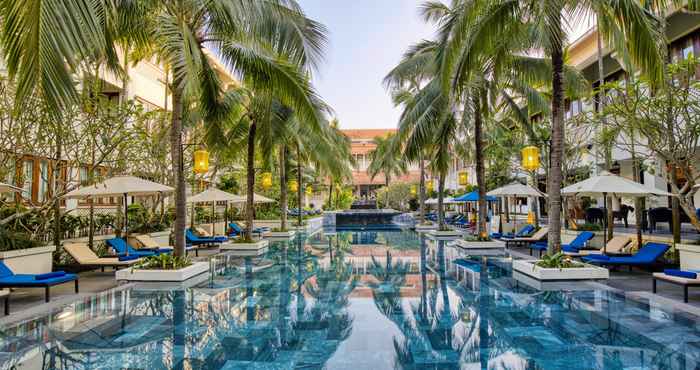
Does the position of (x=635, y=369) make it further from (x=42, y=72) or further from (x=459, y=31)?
(x=459, y=31)

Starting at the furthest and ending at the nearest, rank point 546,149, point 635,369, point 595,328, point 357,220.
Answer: point 357,220 → point 546,149 → point 595,328 → point 635,369

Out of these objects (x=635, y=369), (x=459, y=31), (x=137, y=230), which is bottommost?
(x=635, y=369)

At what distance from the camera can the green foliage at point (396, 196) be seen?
38.7 metres

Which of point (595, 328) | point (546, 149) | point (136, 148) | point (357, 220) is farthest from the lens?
point (357, 220)

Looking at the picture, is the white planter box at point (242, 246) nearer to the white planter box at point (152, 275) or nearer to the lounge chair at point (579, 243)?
the white planter box at point (152, 275)

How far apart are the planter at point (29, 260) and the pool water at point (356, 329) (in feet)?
6.68

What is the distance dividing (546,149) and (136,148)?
1476cm

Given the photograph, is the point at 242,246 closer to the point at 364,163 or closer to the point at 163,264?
the point at 163,264

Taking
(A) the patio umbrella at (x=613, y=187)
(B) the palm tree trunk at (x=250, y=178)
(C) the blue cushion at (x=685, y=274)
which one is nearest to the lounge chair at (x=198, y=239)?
(B) the palm tree trunk at (x=250, y=178)

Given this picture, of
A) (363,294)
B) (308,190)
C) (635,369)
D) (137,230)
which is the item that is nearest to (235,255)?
(137,230)

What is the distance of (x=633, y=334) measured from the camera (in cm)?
509

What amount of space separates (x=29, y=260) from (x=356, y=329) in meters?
7.12

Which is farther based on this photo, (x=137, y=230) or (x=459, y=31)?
(x=137, y=230)

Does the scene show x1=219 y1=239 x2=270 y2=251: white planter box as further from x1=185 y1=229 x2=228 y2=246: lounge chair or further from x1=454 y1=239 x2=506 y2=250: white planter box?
x1=454 y1=239 x2=506 y2=250: white planter box
